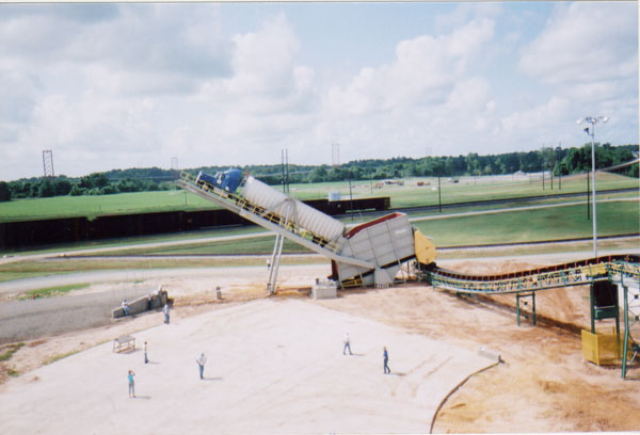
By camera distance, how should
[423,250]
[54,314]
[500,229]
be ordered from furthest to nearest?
1. [500,229]
2. [423,250]
3. [54,314]

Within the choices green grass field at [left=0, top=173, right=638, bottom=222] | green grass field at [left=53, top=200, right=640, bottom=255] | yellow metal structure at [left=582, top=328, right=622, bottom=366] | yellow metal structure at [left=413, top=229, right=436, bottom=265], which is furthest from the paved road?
yellow metal structure at [left=582, top=328, right=622, bottom=366]

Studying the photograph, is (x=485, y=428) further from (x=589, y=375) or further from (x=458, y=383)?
(x=589, y=375)

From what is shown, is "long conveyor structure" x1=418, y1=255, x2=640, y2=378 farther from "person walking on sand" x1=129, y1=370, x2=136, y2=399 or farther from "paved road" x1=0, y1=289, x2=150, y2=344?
"paved road" x1=0, y1=289, x2=150, y2=344

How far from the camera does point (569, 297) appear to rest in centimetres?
2895

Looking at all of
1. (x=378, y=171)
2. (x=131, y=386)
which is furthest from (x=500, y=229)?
(x=131, y=386)

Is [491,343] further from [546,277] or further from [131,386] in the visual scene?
[131,386]

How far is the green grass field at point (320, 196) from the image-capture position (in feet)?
147

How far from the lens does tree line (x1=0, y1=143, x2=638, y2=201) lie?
41781 millimetres

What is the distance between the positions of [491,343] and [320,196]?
46.2 m

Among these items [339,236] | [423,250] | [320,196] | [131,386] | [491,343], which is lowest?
[491,343]

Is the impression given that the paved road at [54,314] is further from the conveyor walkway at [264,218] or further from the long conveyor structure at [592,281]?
the long conveyor structure at [592,281]

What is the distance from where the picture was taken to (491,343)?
71.1 feet

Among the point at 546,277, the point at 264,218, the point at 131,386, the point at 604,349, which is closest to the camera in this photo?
the point at 131,386

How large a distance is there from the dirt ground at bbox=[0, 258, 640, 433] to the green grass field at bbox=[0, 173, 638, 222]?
17.7 meters
